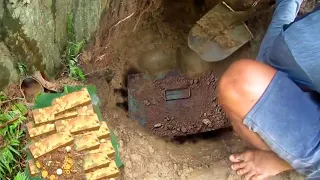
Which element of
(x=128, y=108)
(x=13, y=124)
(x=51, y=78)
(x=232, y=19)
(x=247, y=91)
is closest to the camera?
(x=247, y=91)

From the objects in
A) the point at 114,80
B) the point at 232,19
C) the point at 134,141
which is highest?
the point at 232,19

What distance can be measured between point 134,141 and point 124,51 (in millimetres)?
593

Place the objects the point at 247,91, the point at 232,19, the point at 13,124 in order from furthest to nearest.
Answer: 1. the point at 232,19
2. the point at 13,124
3. the point at 247,91

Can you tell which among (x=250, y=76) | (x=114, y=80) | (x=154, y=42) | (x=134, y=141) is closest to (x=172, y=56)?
(x=154, y=42)

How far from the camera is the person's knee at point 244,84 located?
173cm

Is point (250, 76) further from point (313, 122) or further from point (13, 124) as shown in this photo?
point (13, 124)

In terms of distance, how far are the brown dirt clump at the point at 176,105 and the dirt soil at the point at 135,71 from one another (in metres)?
0.07

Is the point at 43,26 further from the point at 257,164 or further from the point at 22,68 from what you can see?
the point at 257,164

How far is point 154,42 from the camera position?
2.76 meters

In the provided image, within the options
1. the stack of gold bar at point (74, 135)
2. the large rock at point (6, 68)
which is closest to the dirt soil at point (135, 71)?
the stack of gold bar at point (74, 135)

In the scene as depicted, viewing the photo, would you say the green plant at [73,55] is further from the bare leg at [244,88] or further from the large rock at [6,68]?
the bare leg at [244,88]

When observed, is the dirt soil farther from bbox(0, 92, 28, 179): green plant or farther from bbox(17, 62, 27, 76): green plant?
bbox(0, 92, 28, 179): green plant

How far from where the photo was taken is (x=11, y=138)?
6.16ft

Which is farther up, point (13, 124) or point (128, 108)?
point (13, 124)
